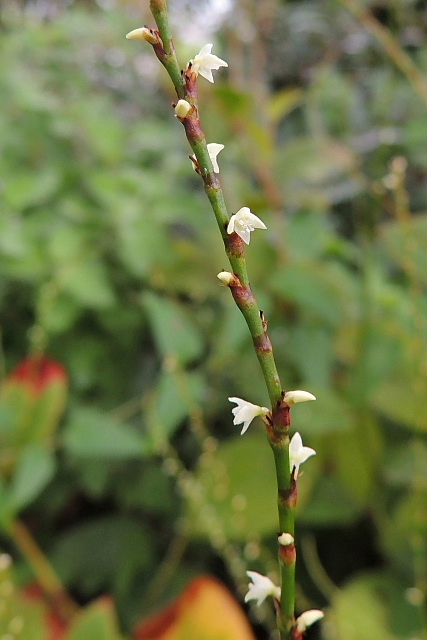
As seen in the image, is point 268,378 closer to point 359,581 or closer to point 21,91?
point 359,581

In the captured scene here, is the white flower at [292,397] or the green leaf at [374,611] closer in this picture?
the white flower at [292,397]

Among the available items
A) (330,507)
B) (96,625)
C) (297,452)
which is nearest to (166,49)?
(297,452)

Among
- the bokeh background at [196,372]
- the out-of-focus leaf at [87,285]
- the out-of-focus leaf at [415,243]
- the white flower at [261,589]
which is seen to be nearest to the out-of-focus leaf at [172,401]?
the bokeh background at [196,372]

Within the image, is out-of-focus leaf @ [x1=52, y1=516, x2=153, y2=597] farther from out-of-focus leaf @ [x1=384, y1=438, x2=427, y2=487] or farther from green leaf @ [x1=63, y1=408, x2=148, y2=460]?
out-of-focus leaf @ [x1=384, y1=438, x2=427, y2=487]

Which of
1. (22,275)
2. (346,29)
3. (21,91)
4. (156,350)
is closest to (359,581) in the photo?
(156,350)

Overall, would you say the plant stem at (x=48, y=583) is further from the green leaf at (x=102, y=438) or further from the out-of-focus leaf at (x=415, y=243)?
the out-of-focus leaf at (x=415, y=243)

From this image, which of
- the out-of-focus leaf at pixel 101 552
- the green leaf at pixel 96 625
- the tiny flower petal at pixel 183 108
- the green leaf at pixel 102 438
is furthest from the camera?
the out-of-focus leaf at pixel 101 552
